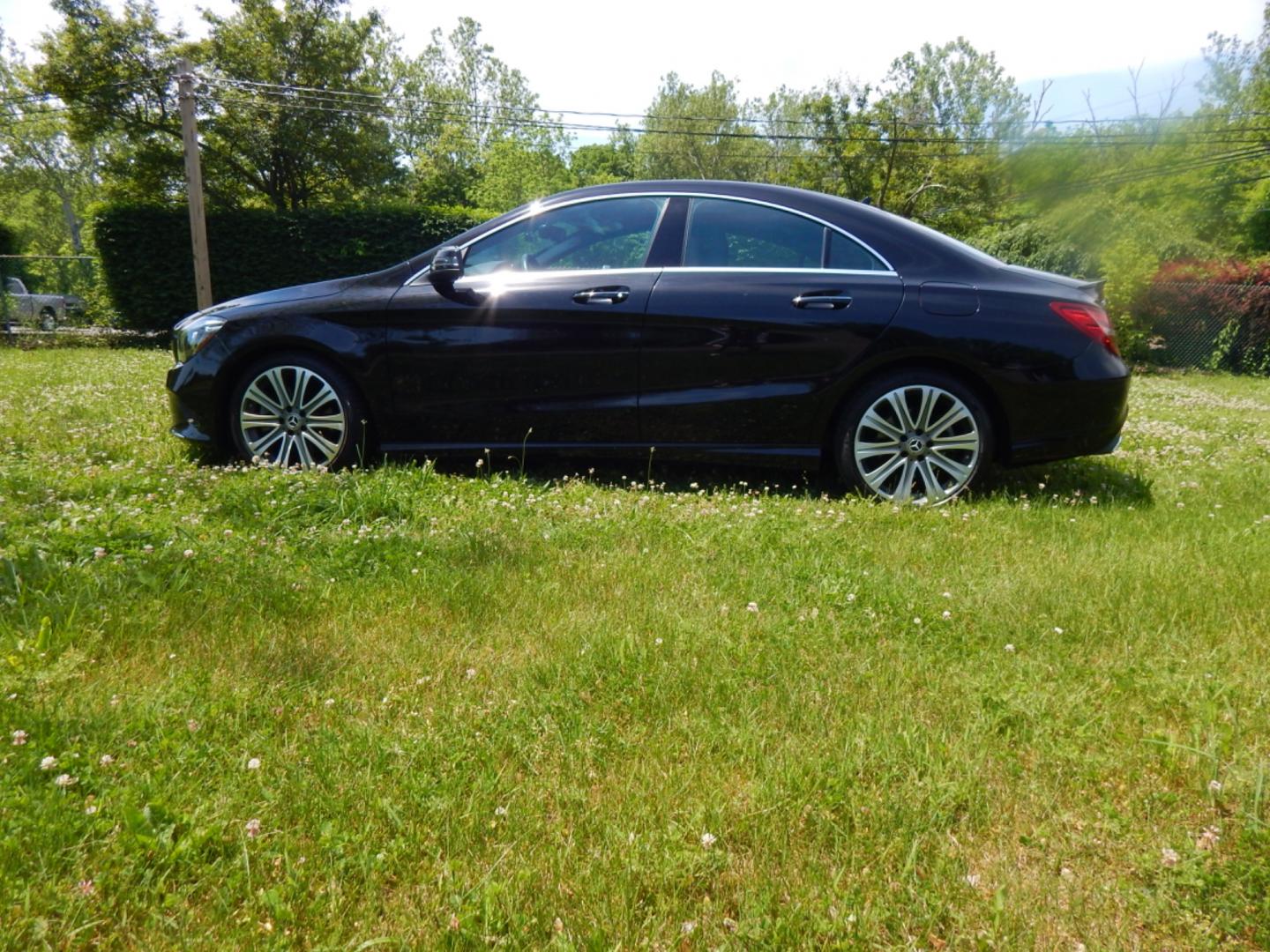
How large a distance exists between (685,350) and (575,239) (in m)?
0.92

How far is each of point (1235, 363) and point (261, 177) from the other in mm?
25914

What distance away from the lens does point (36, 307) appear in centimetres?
1698

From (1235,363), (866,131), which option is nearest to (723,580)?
(1235,363)

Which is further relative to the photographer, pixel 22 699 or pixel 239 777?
pixel 22 699

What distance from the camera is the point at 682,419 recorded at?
4.38 meters

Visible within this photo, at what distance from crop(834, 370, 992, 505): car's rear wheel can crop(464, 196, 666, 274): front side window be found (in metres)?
1.48

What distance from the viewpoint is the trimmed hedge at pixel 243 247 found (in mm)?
16781

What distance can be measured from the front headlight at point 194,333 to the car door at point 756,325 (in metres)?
2.43

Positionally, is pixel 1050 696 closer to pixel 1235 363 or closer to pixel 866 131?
pixel 1235 363

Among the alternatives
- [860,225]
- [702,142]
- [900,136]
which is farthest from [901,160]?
[860,225]

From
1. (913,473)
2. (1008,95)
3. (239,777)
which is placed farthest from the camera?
(1008,95)

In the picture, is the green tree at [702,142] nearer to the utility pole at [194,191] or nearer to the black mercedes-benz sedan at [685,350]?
the utility pole at [194,191]

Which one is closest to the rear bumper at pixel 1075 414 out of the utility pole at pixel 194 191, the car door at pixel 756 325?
the car door at pixel 756 325

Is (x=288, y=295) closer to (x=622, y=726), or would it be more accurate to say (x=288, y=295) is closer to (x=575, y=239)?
(x=575, y=239)
